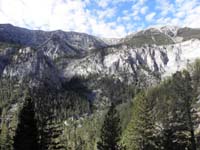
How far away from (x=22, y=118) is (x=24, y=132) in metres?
1.28

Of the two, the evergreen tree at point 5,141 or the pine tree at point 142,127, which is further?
the evergreen tree at point 5,141

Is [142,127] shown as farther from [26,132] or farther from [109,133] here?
[26,132]

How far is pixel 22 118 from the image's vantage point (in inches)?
1346

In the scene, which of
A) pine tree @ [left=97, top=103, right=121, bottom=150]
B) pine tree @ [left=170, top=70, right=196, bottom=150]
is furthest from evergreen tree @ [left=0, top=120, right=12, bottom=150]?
pine tree @ [left=170, top=70, right=196, bottom=150]

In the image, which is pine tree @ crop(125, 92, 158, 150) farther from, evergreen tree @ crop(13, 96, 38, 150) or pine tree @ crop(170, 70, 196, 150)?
evergreen tree @ crop(13, 96, 38, 150)

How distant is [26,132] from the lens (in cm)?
3384

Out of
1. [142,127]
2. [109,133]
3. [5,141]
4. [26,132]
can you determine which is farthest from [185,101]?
[5,141]

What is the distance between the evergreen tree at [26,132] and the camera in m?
33.6

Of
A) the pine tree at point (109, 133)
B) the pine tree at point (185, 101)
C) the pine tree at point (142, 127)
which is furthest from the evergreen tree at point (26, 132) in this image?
the pine tree at point (185, 101)

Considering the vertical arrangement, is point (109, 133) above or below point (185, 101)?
below

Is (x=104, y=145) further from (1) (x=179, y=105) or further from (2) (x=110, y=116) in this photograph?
(1) (x=179, y=105)

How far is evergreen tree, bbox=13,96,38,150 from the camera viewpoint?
33.6 meters

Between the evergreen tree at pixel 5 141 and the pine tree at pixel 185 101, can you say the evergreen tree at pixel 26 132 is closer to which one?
the pine tree at pixel 185 101

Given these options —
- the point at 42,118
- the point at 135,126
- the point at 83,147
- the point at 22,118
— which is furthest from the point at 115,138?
the point at 83,147
